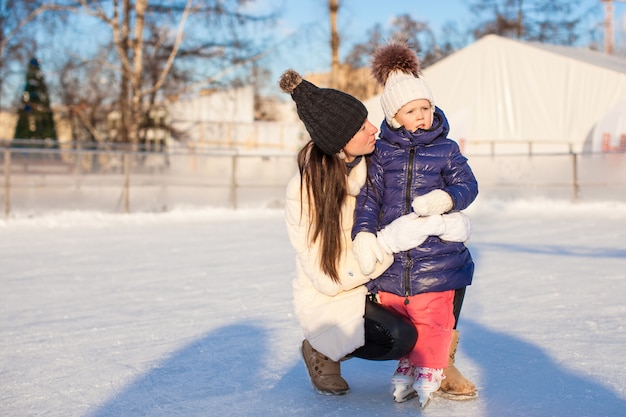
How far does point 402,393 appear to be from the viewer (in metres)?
2.42

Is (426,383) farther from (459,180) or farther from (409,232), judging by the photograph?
(459,180)

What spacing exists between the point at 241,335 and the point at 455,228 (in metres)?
1.58

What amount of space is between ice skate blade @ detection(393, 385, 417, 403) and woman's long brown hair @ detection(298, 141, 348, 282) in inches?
17.5

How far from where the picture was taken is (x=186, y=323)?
3842 millimetres

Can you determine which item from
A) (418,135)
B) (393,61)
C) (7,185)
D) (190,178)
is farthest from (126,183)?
(418,135)

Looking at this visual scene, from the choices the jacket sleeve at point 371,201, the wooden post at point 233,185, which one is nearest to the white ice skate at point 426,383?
the jacket sleeve at point 371,201

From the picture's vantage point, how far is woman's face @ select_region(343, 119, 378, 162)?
7.83 feet

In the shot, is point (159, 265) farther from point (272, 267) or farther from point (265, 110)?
point (265, 110)

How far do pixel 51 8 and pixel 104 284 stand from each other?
11663mm

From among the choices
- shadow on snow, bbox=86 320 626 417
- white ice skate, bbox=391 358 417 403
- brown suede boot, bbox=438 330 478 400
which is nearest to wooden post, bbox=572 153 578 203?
shadow on snow, bbox=86 320 626 417

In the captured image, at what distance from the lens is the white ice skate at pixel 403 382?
2.41m

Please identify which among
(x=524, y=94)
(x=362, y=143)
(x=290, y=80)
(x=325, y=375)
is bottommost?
(x=325, y=375)

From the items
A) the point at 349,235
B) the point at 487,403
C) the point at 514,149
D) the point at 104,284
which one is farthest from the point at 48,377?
the point at 514,149

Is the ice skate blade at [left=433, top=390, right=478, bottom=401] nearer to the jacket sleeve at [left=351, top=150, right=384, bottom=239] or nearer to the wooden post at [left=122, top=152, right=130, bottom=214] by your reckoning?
the jacket sleeve at [left=351, top=150, right=384, bottom=239]
